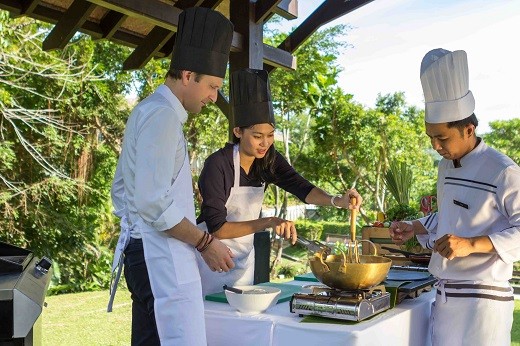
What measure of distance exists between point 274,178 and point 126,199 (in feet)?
3.57

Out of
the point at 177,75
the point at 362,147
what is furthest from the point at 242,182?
the point at 362,147

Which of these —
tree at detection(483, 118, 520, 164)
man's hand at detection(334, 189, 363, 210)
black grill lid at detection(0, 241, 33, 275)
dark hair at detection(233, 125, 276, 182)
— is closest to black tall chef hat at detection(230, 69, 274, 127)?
dark hair at detection(233, 125, 276, 182)

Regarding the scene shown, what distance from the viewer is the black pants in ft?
5.77

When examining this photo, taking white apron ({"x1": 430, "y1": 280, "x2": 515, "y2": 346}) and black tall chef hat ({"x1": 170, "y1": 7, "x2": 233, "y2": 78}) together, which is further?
white apron ({"x1": 430, "y1": 280, "x2": 515, "y2": 346})

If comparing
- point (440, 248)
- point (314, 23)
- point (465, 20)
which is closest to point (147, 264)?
point (440, 248)

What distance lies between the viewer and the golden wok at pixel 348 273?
1954 millimetres

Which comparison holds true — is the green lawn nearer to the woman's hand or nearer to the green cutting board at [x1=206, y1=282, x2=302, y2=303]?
the green cutting board at [x1=206, y1=282, x2=302, y2=303]

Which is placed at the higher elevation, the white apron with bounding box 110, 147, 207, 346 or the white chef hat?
the white chef hat

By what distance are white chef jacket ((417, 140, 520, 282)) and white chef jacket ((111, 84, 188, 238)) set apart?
100 centimetres

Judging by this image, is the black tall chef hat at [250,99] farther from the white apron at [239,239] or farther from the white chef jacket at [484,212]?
the white chef jacket at [484,212]

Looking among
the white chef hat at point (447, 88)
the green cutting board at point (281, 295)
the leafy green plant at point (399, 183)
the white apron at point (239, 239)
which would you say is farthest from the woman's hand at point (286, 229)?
the leafy green plant at point (399, 183)

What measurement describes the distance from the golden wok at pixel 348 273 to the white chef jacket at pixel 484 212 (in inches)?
11.9

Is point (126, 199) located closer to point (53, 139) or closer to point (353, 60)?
point (53, 139)

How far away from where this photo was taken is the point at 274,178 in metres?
2.82
